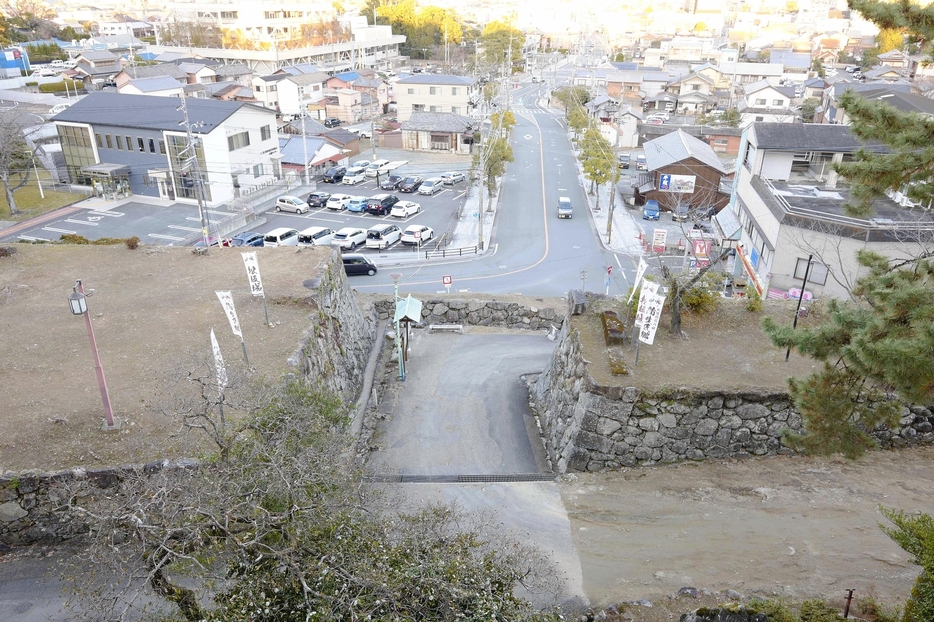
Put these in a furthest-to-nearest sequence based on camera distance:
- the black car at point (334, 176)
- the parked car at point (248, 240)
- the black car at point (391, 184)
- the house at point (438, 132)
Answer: the house at point (438, 132)
the black car at point (334, 176)
the black car at point (391, 184)
the parked car at point (248, 240)

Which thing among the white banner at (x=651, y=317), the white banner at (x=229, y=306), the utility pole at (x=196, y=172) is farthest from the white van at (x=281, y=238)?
the white banner at (x=651, y=317)

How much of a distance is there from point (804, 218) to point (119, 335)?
25.6m

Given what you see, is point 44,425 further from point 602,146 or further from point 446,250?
point 602,146

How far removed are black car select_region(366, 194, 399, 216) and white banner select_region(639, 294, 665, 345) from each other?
2848 cm

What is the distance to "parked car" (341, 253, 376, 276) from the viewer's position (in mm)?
30125

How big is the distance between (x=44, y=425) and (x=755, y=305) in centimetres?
1782

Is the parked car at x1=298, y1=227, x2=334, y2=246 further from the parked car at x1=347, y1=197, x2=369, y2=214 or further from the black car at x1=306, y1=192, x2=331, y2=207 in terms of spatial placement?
the black car at x1=306, y1=192, x2=331, y2=207

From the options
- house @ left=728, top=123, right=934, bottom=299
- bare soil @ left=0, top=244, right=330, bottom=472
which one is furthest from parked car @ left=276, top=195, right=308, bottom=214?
house @ left=728, top=123, right=934, bottom=299

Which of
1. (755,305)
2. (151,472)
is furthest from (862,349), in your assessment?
(151,472)

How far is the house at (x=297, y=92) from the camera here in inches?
2714

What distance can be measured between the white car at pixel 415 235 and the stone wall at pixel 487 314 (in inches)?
478

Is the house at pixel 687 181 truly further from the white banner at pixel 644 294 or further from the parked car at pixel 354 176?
the white banner at pixel 644 294

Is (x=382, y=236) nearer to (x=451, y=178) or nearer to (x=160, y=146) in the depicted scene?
(x=451, y=178)

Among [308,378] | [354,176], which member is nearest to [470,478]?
[308,378]
